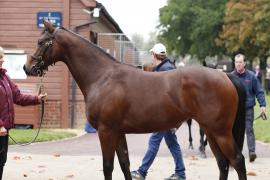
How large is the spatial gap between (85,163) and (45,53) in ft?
11.1

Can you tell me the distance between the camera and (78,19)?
17688 millimetres

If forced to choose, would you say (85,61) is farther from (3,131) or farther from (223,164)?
(223,164)

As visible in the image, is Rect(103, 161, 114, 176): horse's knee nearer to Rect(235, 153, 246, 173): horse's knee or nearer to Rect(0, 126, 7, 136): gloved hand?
Rect(0, 126, 7, 136): gloved hand

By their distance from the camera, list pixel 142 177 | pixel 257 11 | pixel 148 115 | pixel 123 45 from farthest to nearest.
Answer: pixel 257 11
pixel 123 45
pixel 142 177
pixel 148 115

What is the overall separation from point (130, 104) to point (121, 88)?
24 cm

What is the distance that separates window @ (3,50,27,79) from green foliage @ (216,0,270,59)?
30187 mm

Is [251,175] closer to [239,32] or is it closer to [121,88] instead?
[121,88]

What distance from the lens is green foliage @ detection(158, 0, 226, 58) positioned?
56.4 meters

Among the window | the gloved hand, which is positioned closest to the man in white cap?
the gloved hand

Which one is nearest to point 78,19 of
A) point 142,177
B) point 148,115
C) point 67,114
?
point 67,114

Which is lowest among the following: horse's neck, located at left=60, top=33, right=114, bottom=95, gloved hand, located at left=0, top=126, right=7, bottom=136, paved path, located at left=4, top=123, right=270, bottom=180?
paved path, located at left=4, top=123, right=270, bottom=180

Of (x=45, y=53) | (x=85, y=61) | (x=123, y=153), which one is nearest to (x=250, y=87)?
(x=123, y=153)

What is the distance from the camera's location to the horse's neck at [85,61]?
312 inches

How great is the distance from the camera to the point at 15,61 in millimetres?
17750
